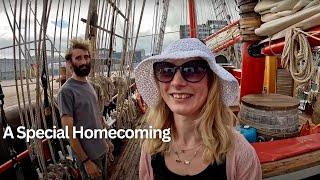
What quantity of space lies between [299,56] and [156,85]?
43.4 inches

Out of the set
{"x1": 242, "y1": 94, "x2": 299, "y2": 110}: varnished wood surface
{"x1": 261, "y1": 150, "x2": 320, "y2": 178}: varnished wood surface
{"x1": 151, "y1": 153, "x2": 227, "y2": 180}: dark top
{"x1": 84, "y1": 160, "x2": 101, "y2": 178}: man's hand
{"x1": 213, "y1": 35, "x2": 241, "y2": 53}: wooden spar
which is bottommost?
{"x1": 84, "y1": 160, "x2": 101, "y2": 178}: man's hand

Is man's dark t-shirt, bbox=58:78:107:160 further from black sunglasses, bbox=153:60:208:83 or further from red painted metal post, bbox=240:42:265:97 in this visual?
red painted metal post, bbox=240:42:265:97

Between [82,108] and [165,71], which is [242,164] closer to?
[165,71]

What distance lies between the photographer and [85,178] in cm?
213

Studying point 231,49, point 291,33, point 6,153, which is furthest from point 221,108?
point 231,49

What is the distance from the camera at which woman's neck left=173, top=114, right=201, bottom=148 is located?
1032mm

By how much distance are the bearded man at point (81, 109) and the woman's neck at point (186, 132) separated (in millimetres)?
1059

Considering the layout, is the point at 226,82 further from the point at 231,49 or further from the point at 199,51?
the point at 231,49

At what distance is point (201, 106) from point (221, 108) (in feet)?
0.25

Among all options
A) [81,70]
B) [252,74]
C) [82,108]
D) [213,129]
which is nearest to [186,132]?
[213,129]

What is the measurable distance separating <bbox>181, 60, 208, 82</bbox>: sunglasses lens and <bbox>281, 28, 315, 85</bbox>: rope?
3.48ft

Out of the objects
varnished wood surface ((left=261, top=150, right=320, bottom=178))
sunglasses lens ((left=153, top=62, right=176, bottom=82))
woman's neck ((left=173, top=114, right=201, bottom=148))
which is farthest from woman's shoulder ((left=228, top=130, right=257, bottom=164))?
varnished wood surface ((left=261, top=150, right=320, bottom=178))

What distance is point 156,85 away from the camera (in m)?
1.13

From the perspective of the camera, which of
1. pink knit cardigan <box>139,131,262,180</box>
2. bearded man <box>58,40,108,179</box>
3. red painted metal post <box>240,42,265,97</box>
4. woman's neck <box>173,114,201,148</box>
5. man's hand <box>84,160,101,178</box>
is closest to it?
pink knit cardigan <box>139,131,262,180</box>
